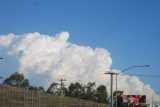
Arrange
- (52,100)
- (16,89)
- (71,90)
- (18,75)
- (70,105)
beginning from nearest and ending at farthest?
(16,89) < (52,100) < (70,105) < (18,75) < (71,90)

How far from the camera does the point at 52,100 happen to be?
210 feet

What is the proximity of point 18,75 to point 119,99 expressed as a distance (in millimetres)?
33826

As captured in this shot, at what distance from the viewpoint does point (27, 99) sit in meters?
54.4

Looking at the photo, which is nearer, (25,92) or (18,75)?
(25,92)

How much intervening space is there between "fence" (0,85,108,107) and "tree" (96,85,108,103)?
306 feet

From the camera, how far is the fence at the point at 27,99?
47.3 metres

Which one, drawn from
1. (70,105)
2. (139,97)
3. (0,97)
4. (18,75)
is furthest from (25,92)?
(139,97)

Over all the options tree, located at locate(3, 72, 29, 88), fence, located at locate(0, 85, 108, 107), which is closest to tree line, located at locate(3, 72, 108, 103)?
tree, located at locate(3, 72, 29, 88)

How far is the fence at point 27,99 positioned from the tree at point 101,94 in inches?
3668

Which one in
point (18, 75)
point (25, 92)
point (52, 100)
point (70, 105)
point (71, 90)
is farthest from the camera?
point (71, 90)

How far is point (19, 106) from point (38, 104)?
20.7 ft

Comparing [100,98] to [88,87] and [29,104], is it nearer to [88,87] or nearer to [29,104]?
[88,87]

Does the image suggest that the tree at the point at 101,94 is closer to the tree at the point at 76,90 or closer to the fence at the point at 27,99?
the tree at the point at 76,90

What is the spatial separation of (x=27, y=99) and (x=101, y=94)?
381 feet
